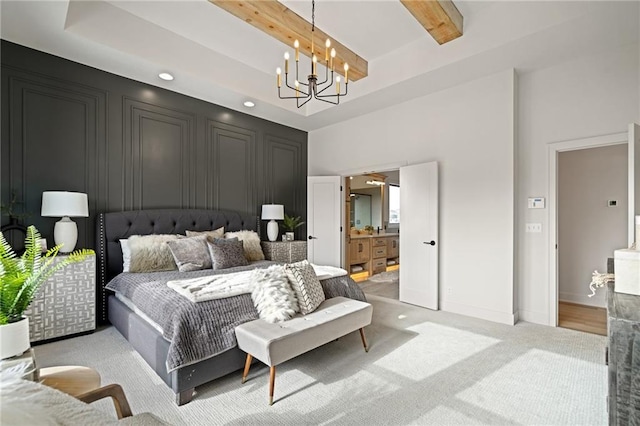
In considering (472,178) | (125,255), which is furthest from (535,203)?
(125,255)

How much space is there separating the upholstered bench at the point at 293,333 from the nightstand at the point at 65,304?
6.74 ft

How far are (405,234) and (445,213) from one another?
0.65 meters

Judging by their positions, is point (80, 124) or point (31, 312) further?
point (80, 124)

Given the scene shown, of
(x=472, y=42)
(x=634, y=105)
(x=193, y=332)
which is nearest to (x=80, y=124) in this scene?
(x=193, y=332)

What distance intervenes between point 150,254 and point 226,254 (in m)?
0.82

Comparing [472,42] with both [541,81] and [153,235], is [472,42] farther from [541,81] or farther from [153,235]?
[153,235]

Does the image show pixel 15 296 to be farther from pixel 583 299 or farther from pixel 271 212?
pixel 583 299

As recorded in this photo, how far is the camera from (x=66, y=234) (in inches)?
122

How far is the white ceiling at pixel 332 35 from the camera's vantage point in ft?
9.28

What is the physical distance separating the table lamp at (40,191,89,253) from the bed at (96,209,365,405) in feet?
1.27

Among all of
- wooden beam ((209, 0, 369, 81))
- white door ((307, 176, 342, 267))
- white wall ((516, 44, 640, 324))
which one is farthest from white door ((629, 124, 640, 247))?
white door ((307, 176, 342, 267))

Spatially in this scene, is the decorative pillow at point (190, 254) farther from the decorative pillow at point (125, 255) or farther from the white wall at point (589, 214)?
the white wall at point (589, 214)

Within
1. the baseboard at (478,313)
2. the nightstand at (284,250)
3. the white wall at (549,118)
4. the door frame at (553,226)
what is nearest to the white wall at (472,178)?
the baseboard at (478,313)

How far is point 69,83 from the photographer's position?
3404 mm
